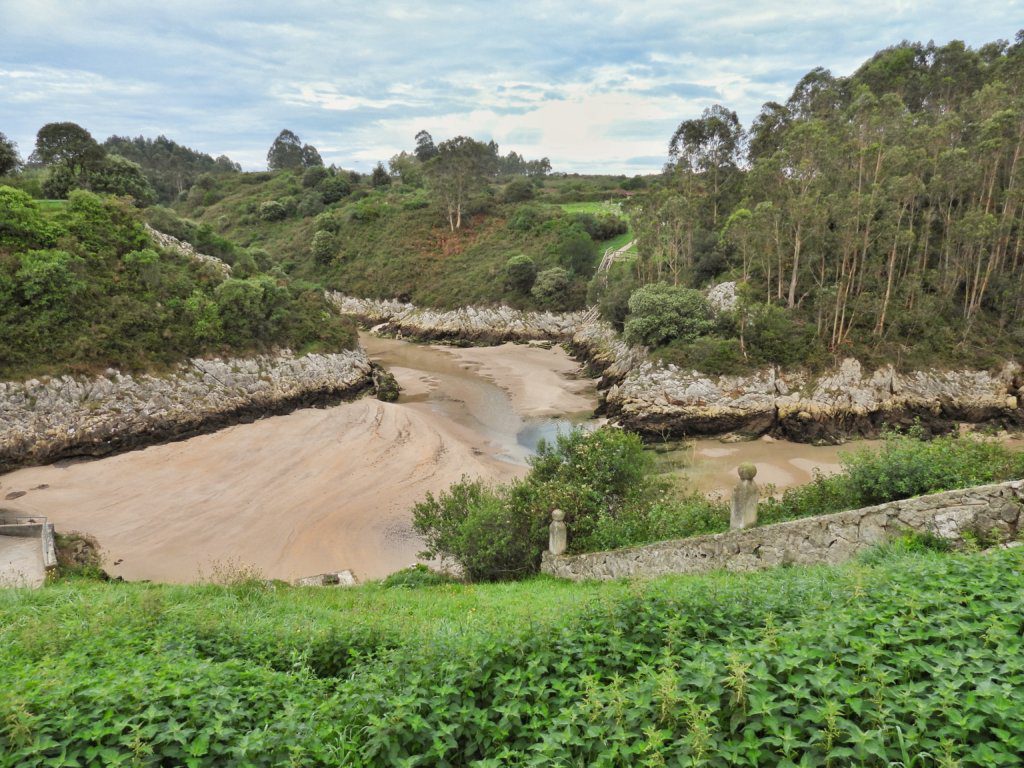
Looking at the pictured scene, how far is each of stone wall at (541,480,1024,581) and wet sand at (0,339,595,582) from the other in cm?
1010

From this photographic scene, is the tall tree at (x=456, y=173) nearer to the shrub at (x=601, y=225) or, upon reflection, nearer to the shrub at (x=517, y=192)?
the shrub at (x=517, y=192)

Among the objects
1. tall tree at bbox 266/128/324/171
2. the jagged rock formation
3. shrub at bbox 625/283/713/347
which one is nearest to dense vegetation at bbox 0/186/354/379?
the jagged rock formation

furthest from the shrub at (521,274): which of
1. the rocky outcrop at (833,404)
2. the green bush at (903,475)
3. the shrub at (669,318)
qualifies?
the green bush at (903,475)

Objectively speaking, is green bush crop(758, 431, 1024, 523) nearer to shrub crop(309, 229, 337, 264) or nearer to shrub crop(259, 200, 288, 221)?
shrub crop(309, 229, 337, 264)

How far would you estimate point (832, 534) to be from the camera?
28.5 ft

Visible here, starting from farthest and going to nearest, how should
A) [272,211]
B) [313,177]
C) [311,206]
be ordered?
1. [313,177]
2. [311,206]
3. [272,211]

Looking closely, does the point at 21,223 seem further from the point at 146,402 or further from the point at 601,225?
the point at 601,225

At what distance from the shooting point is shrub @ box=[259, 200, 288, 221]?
8719 centimetres

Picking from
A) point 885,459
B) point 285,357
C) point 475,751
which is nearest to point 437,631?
point 475,751

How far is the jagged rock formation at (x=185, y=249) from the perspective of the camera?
34.2 meters

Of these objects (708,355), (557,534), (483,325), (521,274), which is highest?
(521,274)

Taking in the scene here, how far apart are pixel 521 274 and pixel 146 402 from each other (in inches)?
1633

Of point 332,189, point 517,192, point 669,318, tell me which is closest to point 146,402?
point 669,318

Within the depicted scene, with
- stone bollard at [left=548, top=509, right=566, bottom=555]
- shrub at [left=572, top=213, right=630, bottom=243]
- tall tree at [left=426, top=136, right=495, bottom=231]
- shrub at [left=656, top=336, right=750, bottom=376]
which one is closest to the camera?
stone bollard at [left=548, top=509, right=566, bottom=555]
